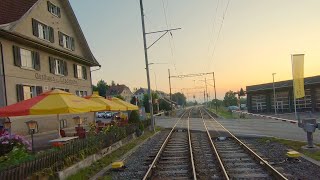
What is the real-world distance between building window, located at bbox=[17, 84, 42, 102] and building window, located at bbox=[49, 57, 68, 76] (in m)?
2.93

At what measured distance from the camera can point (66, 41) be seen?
120 feet

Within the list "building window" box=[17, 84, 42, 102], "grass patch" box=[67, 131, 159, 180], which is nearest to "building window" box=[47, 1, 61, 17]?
"building window" box=[17, 84, 42, 102]

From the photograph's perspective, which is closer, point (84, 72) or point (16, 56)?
point (16, 56)

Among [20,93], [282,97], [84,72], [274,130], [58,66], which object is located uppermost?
[58,66]

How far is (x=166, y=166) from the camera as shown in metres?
14.7

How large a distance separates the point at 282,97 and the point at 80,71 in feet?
120

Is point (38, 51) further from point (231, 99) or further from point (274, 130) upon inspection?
point (231, 99)

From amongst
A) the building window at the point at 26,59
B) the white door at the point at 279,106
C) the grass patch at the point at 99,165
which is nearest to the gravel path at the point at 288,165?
the grass patch at the point at 99,165

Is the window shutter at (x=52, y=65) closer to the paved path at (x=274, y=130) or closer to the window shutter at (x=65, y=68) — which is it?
the window shutter at (x=65, y=68)

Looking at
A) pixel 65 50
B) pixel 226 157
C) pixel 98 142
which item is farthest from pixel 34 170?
pixel 65 50

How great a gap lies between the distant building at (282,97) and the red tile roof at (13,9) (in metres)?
39.1

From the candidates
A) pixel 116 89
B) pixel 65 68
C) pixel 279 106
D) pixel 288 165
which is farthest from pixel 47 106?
pixel 116 89

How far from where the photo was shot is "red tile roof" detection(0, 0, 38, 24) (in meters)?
27.6

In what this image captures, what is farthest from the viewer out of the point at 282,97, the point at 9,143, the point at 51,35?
the point at 282,97
